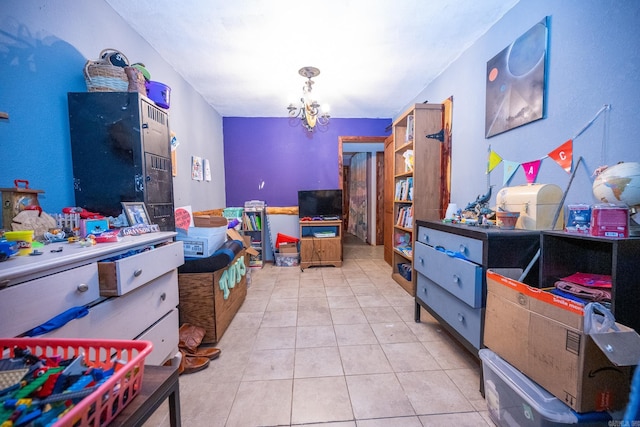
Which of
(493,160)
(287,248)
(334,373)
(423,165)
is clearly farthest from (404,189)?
(334,373)

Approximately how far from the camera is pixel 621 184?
0.94m

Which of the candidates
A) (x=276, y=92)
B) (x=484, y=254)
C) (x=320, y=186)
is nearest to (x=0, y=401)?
(x=484, y=254)

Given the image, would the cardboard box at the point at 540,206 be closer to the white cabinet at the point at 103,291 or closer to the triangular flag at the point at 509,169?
the triangular flag at the point at 509,169

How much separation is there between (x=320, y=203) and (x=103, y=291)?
3.11 metres

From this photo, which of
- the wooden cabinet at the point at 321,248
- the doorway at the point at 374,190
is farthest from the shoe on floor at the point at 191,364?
the doorway at the point at 374,190

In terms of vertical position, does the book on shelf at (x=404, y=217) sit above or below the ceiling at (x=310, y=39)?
below

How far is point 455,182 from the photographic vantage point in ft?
7.92

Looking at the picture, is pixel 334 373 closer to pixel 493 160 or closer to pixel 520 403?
pixel 520 403

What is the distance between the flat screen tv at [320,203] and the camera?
3.84 meters

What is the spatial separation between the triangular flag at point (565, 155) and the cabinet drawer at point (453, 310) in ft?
3.07

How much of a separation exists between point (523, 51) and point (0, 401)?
2587 millimetres

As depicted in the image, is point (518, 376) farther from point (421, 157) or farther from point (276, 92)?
point (276, 92)

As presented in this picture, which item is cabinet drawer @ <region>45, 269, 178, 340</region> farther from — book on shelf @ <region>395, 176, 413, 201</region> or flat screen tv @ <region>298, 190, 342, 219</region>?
flat screen tv @ <region>298, 190, 342, 219</region>

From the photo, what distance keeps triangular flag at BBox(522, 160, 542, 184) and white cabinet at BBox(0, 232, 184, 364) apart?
2177 mm
